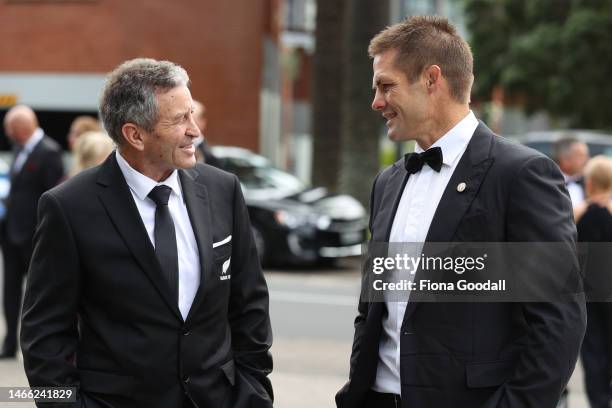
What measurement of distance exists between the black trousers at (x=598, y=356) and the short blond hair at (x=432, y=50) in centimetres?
400

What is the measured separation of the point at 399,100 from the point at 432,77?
0.12 m

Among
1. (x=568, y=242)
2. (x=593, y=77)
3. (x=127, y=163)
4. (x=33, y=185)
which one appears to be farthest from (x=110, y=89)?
(x=593, y=77)

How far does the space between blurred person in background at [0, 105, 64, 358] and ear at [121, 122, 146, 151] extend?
516 centimetres

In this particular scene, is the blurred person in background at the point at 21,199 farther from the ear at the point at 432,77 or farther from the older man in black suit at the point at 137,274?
the ear at the point at 432,77

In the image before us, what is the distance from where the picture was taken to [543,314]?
2.81 meters

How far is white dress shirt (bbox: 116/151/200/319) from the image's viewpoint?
10.4 feet

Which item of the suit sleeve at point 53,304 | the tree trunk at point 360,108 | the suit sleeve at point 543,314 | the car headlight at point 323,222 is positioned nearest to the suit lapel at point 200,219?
the suit sleeve at point 53,304

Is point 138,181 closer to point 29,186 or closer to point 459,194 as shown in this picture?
point 459,194

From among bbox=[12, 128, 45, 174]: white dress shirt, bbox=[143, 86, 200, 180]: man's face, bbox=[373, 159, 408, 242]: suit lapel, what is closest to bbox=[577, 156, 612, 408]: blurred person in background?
bbox=[373, 159, 408, 242]: suit lapel

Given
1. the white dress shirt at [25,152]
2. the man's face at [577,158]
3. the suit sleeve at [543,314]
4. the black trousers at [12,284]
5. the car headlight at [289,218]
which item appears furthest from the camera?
the car headlight at [289,218]

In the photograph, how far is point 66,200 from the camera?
311 centimetres

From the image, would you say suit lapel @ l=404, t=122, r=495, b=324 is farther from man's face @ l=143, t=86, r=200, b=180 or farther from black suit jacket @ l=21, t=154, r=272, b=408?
man's face @ l=143, t=86, r=200, b=180

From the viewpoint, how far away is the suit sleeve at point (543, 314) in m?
2.77

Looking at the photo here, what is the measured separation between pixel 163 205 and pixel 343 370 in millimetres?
5311
